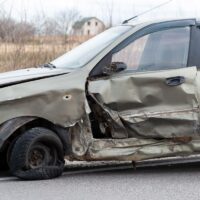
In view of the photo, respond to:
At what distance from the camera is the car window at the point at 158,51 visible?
686 centimetres

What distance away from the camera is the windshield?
6.84 metres

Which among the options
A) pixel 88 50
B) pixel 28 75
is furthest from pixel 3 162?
pixel 88 50

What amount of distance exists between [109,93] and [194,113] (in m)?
1.03

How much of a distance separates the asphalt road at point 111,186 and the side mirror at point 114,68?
121cm

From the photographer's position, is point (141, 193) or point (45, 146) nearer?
point (141, 193)

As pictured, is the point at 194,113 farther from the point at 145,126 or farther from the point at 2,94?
the point at 2,94

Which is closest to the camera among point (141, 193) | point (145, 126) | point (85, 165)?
point (141, 193)

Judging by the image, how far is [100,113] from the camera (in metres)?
6.64

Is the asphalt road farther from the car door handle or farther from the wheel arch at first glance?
the car door handle

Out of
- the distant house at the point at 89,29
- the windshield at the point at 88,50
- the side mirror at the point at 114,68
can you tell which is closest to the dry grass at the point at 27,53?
the distant house at the point at 89,29

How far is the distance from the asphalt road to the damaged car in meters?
0.23

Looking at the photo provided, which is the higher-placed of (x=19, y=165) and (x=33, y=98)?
(x=33, y=98)

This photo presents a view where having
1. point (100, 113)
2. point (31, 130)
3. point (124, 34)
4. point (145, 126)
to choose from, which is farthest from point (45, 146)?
point (124, 34)

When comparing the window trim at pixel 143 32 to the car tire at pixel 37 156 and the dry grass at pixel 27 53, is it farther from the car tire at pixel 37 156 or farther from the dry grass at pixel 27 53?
the dry grass at pixel 27 53
